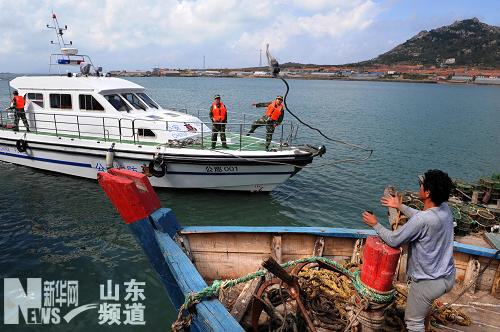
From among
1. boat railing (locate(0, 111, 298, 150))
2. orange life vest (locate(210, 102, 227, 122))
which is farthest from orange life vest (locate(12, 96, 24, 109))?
orange life vest (locate(210, 102, 227, 122))

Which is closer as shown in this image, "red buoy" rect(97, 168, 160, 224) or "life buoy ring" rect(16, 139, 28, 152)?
"red buoy" rect(97, 168, 160, 224)

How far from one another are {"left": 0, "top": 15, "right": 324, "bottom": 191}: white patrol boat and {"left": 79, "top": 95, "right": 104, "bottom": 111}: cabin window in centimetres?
4

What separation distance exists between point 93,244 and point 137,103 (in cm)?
612

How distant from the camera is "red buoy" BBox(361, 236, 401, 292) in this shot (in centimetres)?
322

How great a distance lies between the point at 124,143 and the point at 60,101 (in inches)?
141

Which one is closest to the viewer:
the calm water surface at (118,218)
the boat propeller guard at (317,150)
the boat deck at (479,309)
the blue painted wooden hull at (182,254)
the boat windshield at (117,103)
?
the blue painted wooden hull at (182,254)

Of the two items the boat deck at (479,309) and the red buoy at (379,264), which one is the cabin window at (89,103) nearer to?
the red buoy at (379,264)

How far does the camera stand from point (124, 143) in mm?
11859

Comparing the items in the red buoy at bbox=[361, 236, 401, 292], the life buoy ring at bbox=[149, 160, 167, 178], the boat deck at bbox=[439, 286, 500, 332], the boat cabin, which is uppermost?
the boat cabin

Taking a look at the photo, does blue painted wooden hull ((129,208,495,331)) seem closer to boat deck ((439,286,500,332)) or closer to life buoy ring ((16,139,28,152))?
boat deck ((439,286,500,332))

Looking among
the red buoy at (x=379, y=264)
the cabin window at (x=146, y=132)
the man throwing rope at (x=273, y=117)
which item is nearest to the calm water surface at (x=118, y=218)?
the cabin window at (x=146, y=132)

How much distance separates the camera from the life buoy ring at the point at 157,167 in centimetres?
1138

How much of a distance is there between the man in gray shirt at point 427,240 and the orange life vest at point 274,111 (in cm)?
847

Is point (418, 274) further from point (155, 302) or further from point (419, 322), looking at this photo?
point (155, 302)
